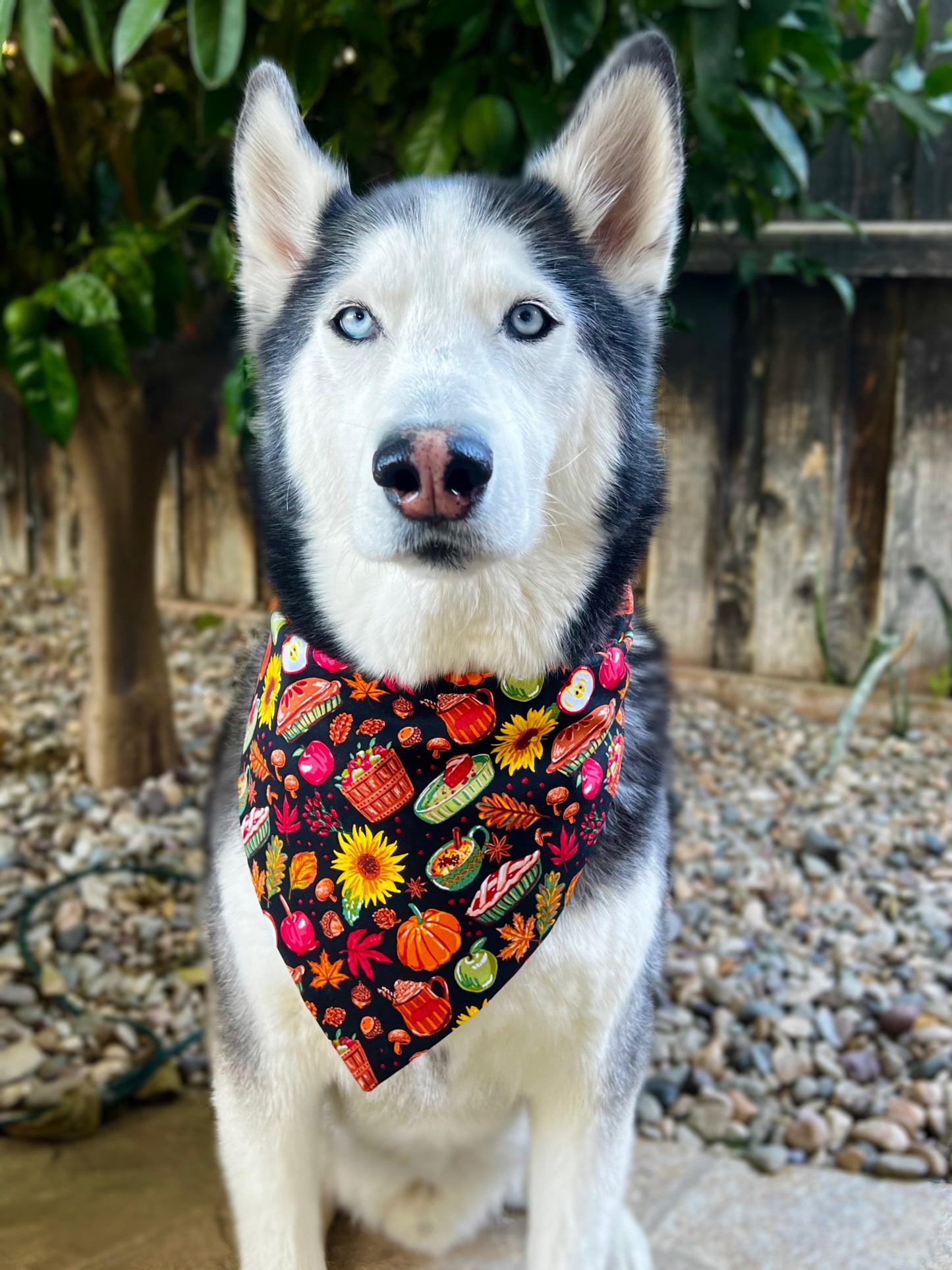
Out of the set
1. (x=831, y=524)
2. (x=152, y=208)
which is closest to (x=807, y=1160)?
(x=831, y=524)

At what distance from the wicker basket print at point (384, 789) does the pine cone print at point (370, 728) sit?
0.03 meters

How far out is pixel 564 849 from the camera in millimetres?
1333

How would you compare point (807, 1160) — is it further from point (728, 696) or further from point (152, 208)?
point (152, 208)

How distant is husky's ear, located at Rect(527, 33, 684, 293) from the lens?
4.14ft

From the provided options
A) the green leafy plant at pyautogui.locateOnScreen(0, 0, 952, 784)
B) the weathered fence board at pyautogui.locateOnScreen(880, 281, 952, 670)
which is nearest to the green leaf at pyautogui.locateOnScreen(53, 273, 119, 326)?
the green leafy plant at pyautogui.locateOnScreen(0, 0, 952, 784)

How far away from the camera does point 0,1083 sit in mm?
2104

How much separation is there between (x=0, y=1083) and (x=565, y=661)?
4.98ft

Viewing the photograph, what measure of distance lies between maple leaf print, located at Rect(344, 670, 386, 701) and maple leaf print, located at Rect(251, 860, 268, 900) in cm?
24

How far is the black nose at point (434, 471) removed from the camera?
1.06 meters

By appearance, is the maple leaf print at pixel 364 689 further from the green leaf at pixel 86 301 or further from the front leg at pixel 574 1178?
the green leaf at pixel 86 301

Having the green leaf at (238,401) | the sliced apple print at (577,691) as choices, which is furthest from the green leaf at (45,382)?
the sliced apple print at (577,691)

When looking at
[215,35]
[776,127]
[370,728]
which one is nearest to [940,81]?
[776,127]

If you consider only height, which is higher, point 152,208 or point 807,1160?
point 152,208

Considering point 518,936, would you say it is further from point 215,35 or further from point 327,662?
point 215,35
